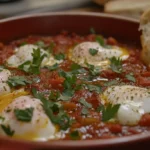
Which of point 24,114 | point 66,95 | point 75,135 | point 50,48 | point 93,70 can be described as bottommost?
point 75,135

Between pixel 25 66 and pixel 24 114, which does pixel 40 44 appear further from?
pixel 24 114

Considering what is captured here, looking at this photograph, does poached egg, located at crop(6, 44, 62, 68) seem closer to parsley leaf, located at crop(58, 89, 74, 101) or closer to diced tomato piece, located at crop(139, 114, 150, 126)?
parsley leaf, located at crop(58, 89, 74, 101)

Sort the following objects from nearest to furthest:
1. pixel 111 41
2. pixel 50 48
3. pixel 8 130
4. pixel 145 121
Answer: pixel 8 130 → pixel 145 121 → pixel 50 48 → pixel 111 41

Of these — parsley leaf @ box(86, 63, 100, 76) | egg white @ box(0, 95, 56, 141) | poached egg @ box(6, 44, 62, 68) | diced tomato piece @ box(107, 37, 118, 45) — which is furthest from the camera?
diced tomato piece @ box(107, 37, 118, 45)

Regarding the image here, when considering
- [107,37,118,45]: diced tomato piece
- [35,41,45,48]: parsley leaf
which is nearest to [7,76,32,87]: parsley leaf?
[35,41,45,48]: parsley leaf

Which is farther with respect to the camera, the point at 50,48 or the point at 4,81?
the point at 50,48

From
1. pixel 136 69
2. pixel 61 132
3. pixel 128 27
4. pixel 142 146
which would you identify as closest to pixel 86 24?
pixel 128 27

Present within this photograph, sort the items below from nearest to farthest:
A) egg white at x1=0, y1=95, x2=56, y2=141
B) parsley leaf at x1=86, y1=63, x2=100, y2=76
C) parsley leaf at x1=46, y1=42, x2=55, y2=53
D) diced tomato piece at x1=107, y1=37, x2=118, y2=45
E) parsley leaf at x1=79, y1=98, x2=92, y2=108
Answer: egg white at x1=0, y1=95, x2=56, y2=141 → parsley leaf at x1=79, y1=98, x2=92, y2=108 → parsley leaf at x1=86, y1=63, x2=100, y2=76 → parsley leaf at x1=46, y1=42, x2=55, y2=53 → diced tomato piece at x1=107, y1=37, x2=118, y2=45

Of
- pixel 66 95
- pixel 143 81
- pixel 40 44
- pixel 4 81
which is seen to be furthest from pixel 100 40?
pixel 4 81
